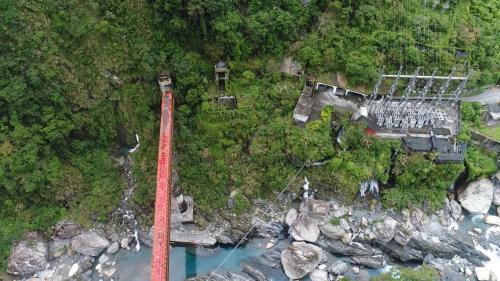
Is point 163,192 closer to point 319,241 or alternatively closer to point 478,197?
point 319,241

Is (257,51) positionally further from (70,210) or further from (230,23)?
(70,210)

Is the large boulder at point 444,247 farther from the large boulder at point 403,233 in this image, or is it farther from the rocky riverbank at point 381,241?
the large boulder at point 403,233

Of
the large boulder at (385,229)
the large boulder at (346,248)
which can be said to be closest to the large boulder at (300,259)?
the large boulder at (346,248)

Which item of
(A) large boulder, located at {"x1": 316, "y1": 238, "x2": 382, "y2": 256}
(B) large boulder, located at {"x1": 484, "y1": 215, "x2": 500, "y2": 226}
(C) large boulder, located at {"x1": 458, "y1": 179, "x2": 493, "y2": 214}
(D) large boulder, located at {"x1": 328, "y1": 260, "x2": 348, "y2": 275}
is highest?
(C) large boulder, located at {"x1": 458, "y1": 179, "x2": 493, "y2": 214}

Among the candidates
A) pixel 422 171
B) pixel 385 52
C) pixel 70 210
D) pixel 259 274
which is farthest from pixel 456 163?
pixel 70 210

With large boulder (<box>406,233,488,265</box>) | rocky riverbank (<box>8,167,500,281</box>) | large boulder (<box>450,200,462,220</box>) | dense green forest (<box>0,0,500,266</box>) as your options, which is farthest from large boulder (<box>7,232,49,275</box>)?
large boulder (<box>450,200,462,220</box>)

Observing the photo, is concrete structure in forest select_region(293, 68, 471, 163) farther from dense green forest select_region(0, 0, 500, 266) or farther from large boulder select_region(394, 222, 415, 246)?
large boulder select_region(394, 222, 415, 246)
